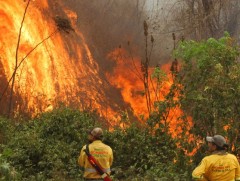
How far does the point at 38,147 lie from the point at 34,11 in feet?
32.4

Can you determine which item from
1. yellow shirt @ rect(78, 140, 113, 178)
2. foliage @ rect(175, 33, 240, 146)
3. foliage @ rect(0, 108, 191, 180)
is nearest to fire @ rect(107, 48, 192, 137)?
foliage @ rect(0, 108, 191, 180)

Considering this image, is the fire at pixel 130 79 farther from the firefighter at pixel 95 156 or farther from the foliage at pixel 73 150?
the firefighter at pixel 95 156

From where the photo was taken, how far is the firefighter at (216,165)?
7.02 m

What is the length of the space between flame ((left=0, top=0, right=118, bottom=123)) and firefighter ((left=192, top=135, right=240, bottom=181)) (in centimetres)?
1279

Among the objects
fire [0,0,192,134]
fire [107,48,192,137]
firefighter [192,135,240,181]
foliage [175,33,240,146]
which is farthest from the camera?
fire [107,48,192,137]

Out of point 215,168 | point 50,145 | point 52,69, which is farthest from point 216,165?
point 52,69

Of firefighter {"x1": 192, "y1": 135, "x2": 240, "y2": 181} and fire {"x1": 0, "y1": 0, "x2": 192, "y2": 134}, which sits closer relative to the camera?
firefighter {"x1": 192, "y1": 135, "x2": 240, "y2": 181}

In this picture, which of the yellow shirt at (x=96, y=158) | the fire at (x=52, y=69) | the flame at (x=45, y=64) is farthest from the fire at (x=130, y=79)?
the yellow shirt at (x=96, y=158)

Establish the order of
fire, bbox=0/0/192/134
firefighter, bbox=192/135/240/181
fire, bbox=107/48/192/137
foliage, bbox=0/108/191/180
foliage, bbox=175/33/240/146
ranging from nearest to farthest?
firefighter, bbox=192/135/240/181 → foliage, bbox=175/33/240/146 → foliage, bbox=0/108/191/180 → fire, bbox=0/0/192/134 → fire, bbox=107/48/192/137

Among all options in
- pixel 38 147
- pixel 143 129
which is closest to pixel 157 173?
pixel 143 129

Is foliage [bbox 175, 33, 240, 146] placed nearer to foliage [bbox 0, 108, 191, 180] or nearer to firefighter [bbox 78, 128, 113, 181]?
foliage [bbox 0, 108, 191, 180]

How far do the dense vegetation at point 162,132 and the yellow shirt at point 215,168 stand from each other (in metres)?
4.58

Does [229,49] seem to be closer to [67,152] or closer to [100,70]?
[67,152]

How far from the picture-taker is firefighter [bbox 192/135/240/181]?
7023 millimetres
